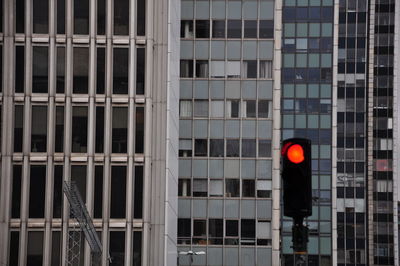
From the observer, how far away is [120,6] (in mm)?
59719

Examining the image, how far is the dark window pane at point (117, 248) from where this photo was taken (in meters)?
57.9

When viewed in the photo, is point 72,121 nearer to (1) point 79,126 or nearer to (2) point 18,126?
(1) point 79,126

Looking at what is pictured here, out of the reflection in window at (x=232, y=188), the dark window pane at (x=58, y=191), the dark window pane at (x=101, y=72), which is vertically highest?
the dark window pane at (x=101, y=72)

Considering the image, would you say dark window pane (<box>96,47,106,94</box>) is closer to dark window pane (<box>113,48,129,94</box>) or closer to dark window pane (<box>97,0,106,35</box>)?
dark window pane (<box>113,48,129,94</box>)

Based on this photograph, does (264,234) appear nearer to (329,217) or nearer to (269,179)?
(269,179)

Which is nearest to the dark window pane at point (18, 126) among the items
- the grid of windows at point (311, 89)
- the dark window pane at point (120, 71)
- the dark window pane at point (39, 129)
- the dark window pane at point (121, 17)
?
the dark window pane at point (39, 129)

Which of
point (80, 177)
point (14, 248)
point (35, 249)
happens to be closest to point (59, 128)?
point (80, 177)

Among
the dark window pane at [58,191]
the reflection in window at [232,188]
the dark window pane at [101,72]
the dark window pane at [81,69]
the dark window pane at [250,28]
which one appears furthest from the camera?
the dark window pane at [250,28]

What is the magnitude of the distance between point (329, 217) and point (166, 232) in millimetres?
61336

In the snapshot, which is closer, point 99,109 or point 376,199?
point 99,109

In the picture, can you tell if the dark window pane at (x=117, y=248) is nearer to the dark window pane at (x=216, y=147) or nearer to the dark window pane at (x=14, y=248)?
the dark window pane at (x=14, y=248)

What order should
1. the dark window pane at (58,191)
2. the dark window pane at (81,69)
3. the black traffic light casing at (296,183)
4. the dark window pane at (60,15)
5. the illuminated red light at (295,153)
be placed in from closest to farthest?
the black traffic light casing at (296,183) < the illuminated red light at (295,153) < the dark window pane at (58,191) < the dark window pane at (81,69) < the dark window pane at (60,15)

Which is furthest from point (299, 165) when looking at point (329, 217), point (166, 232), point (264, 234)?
point (329, 217)

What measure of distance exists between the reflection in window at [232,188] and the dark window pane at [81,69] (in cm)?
2732
